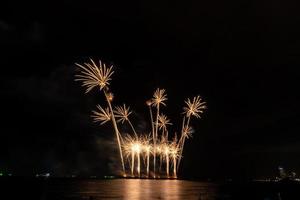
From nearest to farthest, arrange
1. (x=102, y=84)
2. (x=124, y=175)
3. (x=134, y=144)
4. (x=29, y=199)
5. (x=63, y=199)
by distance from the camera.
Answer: (x=63, y=199) < (x=29, y=199) < (x=102, y=84) < (x=134, y=144) < (x=124, y=175)

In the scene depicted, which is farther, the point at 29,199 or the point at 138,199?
the point at 29,199

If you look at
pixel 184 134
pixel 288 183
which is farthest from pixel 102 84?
pixel 288 183

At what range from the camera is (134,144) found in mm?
121312

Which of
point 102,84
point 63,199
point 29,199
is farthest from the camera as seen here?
point 102,84

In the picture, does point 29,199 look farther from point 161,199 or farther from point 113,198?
A: point 161,199

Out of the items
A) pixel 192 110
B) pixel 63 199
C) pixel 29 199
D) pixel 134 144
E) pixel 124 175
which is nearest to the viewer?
pixel 63 199

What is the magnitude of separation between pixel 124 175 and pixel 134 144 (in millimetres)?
26834

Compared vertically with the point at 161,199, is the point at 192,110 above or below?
above

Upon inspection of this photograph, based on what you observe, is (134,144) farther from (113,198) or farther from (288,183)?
(113,198)

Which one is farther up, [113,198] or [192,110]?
[192,110]

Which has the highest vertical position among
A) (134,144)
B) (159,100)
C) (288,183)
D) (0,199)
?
(159,100)

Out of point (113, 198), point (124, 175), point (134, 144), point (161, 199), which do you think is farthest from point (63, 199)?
point (124, 175)

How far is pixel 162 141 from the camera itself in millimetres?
122250

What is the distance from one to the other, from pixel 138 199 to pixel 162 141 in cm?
6942
